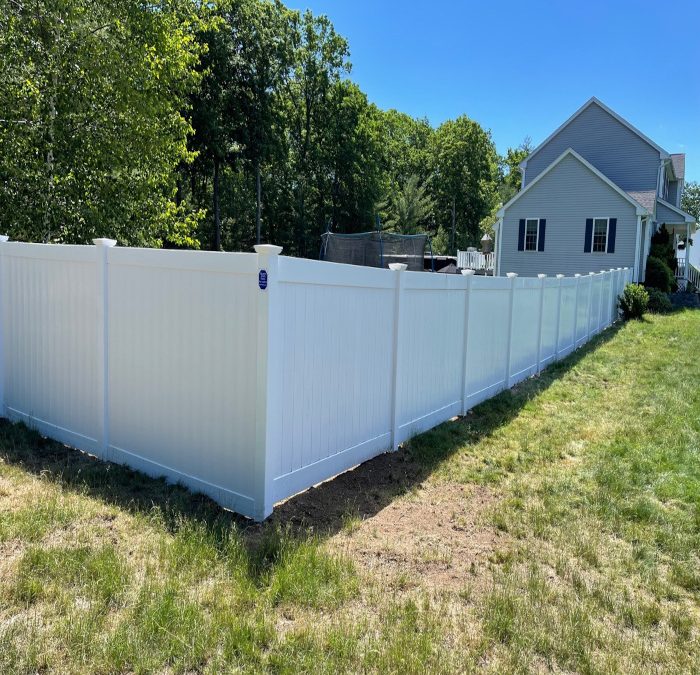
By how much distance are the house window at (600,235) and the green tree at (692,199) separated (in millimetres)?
68549

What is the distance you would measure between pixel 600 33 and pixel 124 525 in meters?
21.7

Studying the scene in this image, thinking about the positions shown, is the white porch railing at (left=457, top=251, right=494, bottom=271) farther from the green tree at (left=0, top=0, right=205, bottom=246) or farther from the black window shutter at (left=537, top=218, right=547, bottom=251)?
the green tree at (left=0, top=0, right=205, bottom=246)

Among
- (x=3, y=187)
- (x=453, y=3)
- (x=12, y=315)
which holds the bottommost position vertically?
(x=12, y=315)

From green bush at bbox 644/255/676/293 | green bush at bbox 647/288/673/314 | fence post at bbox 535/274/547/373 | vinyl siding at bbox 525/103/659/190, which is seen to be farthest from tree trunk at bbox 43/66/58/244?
vinyl siding at bbox 525/103/659/190

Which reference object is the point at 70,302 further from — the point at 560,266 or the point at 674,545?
the point at 560,266

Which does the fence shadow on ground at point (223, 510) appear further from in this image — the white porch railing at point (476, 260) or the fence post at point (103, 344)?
the white porch railing at point (476, 260)

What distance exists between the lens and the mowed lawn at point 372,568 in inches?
91.2

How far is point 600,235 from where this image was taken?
21.9 metres

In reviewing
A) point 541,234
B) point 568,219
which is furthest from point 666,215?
point 541,234

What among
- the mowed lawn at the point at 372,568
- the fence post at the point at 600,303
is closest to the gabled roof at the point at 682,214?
the fence post at the point at 600,303

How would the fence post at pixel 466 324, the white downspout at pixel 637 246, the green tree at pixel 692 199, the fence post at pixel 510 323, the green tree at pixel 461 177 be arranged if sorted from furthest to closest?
the green tree at pixel 692 199, the green tree at pixel 461 177, the white downspout at pixel 637 246, the fence post at pixel 510 323, the fence post at pixel 466 324

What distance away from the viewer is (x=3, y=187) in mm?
8023

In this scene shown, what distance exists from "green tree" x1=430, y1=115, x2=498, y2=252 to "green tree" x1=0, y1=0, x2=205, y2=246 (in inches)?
1586

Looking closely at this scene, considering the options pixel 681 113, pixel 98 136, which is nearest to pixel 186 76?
pixel 98 136
